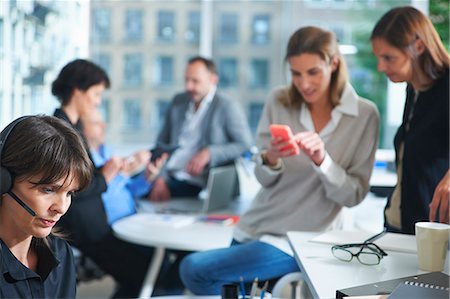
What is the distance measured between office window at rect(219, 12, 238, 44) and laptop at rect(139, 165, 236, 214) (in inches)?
94.3

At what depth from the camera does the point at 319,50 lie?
248cm

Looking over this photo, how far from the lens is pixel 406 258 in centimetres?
175

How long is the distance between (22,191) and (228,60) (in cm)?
484

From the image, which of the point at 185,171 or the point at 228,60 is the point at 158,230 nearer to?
the point at 185,171

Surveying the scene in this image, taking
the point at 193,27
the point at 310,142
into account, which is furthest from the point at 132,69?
the point at 310,142

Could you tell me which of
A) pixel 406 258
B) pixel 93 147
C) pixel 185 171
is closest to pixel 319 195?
pixel 406 258

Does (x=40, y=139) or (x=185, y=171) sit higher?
(x=40, y=139)

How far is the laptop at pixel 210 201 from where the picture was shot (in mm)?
3604

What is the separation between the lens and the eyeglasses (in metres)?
1.70

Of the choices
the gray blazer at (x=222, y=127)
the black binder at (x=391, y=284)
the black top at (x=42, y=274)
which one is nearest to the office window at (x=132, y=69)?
the gray blazer at (x=222, y=127)

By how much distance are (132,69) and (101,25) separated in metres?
0.47

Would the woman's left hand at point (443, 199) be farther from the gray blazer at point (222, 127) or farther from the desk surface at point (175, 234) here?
the gray blazer at point (222, 127)

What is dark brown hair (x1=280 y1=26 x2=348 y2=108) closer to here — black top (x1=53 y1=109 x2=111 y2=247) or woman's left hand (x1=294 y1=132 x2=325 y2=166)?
woman's left hand (x1=294 y1=132 x2=325 y2=166)

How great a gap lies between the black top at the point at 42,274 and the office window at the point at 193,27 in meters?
4.64
